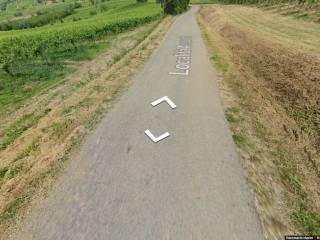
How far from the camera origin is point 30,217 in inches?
248

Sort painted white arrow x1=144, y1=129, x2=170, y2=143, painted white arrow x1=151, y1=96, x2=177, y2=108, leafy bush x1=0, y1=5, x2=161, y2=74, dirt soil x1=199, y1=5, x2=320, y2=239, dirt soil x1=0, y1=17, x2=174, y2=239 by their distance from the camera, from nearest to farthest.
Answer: dirt soil x1=199, y1=5, x2=320, y2=239 < dirt soil x1=0, y1=17, x2=174, y2=239 < painted white arrow x1=144, y1=129, x2=170, y2=143 < painted white arrow x1=151, y1=96, x2=177, y2=108 < leafy bush x1=0, y1=5, x2=161, y2=74

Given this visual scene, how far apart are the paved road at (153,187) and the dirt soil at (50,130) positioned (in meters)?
0.55

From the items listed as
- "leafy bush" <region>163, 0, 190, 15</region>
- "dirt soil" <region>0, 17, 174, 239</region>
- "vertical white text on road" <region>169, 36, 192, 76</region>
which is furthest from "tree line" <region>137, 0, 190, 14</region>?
"dirt soil" <region>0, 17, 174, 239</region>

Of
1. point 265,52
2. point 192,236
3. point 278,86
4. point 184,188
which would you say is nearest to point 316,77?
point 278,86

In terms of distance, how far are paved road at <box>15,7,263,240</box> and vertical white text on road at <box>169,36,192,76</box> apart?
246 inches

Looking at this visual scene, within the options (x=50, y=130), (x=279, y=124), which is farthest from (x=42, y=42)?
(x=279, y=124)

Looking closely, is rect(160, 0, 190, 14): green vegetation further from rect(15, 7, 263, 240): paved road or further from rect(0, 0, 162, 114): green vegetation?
rect(15, 7, 263, 240): paved road

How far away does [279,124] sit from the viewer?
10.8 meters

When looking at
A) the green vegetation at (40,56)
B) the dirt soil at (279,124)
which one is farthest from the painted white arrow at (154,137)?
the green vegetation at (40,56)

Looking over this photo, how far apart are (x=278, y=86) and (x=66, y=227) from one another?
11981 mm

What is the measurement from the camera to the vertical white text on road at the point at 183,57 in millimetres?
17281

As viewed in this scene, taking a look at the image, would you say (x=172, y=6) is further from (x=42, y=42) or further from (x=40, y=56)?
(x=40, y=56)

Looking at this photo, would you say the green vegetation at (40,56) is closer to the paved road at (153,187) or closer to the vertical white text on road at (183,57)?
the vertical white text on road at (183,57)

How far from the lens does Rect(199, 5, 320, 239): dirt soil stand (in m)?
6.60
